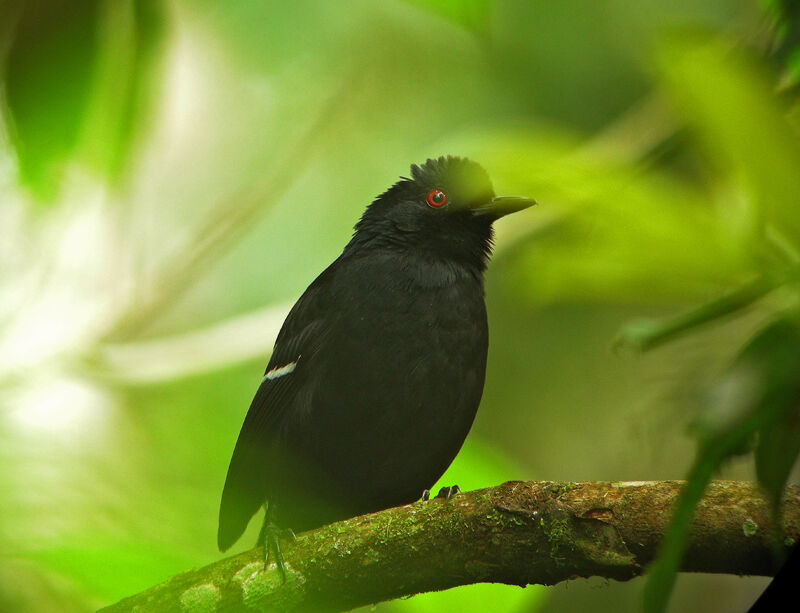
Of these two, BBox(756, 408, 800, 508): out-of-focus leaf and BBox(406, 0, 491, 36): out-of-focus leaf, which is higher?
BBox(406, 0, 491, 36): out-of-focus leaf

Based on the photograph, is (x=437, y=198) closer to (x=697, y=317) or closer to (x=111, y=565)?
(x=111, y=565)

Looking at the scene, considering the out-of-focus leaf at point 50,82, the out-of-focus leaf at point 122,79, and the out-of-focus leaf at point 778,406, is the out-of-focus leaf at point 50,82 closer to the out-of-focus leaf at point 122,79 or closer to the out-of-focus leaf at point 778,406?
the out-of-focus leaf at point 122,79

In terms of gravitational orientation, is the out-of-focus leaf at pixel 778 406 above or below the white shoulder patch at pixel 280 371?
below

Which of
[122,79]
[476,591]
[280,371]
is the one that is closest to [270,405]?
[280,371]

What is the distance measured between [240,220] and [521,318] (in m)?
1.95

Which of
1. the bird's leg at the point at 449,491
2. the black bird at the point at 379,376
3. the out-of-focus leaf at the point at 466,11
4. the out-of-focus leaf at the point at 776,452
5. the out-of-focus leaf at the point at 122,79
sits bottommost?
the out-of-focus leaf at the point at 776,452

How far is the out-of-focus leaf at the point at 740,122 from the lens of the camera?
515 millimetres

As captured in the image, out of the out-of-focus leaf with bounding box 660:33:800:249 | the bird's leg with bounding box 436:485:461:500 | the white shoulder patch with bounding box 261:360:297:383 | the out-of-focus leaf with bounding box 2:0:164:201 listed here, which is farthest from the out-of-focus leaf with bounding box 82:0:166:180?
the white shoulder patch with bounding box 261:360:297:383

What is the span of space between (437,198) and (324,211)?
63 cm

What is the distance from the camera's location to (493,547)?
1666 mm

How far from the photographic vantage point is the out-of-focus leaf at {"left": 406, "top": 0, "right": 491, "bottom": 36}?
842 mm

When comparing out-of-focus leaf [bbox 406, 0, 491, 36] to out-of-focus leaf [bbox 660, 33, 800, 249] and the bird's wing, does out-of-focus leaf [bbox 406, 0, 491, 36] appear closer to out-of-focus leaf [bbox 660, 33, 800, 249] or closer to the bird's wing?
out-of-focus leaf [bbox 660, 33, 800, 249]

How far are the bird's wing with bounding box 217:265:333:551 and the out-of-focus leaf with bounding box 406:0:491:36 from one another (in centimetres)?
194

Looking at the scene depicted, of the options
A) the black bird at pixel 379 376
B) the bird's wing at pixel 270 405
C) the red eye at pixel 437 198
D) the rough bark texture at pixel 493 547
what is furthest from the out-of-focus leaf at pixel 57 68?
the red eye at pixel 437 198
